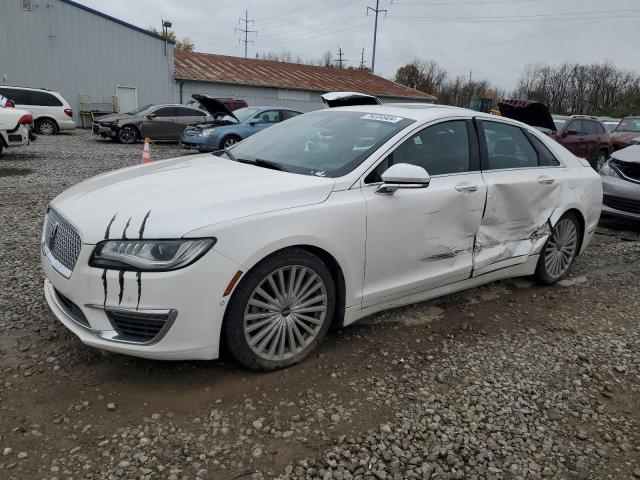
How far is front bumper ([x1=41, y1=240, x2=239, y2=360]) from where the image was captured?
251 centimetres

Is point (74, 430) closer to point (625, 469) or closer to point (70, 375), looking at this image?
point (70, 375)

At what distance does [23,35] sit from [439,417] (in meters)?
26.2

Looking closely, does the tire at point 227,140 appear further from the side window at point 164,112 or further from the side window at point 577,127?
the side window at point 577,127

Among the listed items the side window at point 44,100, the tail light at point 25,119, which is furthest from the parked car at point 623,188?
the side window at point 44,100

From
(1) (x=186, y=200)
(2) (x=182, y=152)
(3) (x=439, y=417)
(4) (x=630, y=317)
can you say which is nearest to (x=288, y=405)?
(3) (x=439, y=417)

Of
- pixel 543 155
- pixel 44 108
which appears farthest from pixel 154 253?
pixel 44 108

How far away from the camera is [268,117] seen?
14820mm

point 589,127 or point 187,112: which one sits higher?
point 589,127

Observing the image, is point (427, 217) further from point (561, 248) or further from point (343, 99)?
point (343, 99)

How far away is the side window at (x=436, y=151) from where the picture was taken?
11.1ft

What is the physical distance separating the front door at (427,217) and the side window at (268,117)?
11359 millimetres

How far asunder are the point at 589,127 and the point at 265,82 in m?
20.4

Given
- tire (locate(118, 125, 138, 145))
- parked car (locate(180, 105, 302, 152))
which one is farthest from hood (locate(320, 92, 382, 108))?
tire (locate(118, 125, 138, 145))

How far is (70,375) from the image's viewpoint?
2.84m
